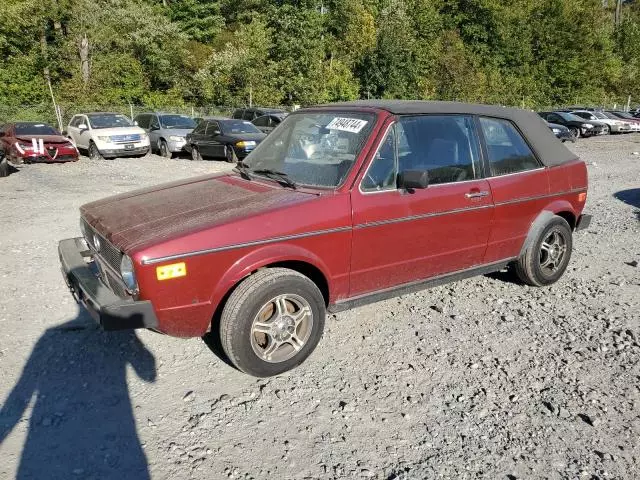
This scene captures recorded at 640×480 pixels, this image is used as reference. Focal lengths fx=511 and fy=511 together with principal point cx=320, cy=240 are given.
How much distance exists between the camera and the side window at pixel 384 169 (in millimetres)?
3820

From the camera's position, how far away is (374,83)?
43.5 m

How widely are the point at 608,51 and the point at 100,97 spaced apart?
52498 mm

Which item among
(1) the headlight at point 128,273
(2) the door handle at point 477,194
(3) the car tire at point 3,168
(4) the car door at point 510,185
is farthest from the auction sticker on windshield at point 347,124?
(3) the car tire at point 3,168

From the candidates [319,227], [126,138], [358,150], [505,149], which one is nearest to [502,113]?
[505,149]

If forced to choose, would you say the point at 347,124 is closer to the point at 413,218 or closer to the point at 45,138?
the point at 413,218

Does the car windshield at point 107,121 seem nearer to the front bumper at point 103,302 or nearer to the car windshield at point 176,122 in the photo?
the car windshield at point 176,122


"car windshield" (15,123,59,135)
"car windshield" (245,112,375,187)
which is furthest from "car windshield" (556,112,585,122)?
"car windshield" (245,112,375,187)

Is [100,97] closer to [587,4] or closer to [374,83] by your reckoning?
[374,83]

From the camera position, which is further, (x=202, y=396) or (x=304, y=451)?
(x=202, y=396)

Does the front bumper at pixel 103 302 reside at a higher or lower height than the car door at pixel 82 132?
higher

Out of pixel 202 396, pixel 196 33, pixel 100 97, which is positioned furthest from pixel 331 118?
pixel 196 33

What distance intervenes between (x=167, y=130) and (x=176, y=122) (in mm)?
991

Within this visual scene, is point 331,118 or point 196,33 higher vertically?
point 196,33

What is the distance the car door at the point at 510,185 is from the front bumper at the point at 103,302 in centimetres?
304
